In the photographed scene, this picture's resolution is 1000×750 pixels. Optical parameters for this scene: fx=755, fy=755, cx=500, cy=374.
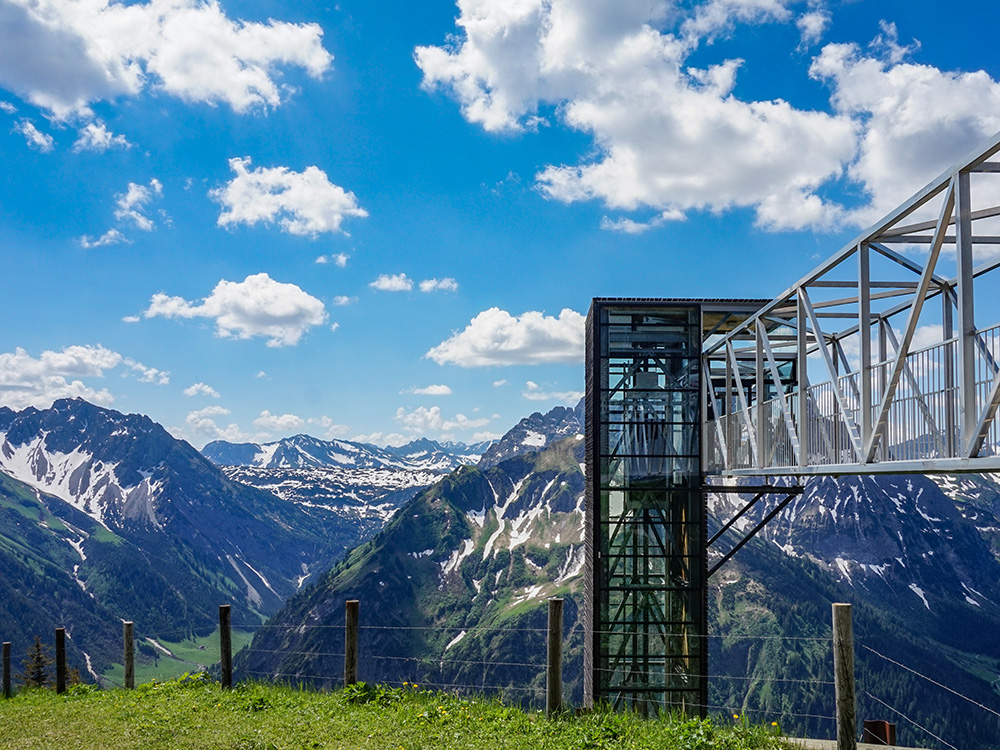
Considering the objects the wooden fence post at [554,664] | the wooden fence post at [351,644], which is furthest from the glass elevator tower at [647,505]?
the wooden fence post at [554,664]

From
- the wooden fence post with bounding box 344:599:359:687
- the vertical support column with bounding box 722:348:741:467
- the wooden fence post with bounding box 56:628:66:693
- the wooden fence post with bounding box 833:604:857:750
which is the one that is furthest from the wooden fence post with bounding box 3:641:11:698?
the vertical support column with bounding box 722:348:741:467

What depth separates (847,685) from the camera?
885 cm

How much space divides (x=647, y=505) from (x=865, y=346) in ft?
33.6

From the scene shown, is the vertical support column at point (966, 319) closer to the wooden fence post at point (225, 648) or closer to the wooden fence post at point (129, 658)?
the wooden fence post at point (225, 648)

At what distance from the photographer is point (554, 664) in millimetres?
11039

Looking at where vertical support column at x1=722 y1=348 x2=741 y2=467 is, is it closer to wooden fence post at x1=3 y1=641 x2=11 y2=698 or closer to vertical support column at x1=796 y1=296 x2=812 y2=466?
vertical support column at x1=796 y1=296 x2=812 y2=466

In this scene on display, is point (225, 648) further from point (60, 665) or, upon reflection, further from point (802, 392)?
point (802, 392)

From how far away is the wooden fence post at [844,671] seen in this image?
878cm

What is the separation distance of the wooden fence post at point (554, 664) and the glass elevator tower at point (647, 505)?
896cm

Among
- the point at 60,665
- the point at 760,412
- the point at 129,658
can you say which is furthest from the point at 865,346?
the point at 60,665

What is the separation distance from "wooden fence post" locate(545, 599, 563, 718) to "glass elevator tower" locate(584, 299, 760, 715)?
29.4 ft

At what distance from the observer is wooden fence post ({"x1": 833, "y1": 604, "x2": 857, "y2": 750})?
878cm

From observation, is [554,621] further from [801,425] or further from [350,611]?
[801,425]

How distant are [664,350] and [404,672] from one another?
196868mm
